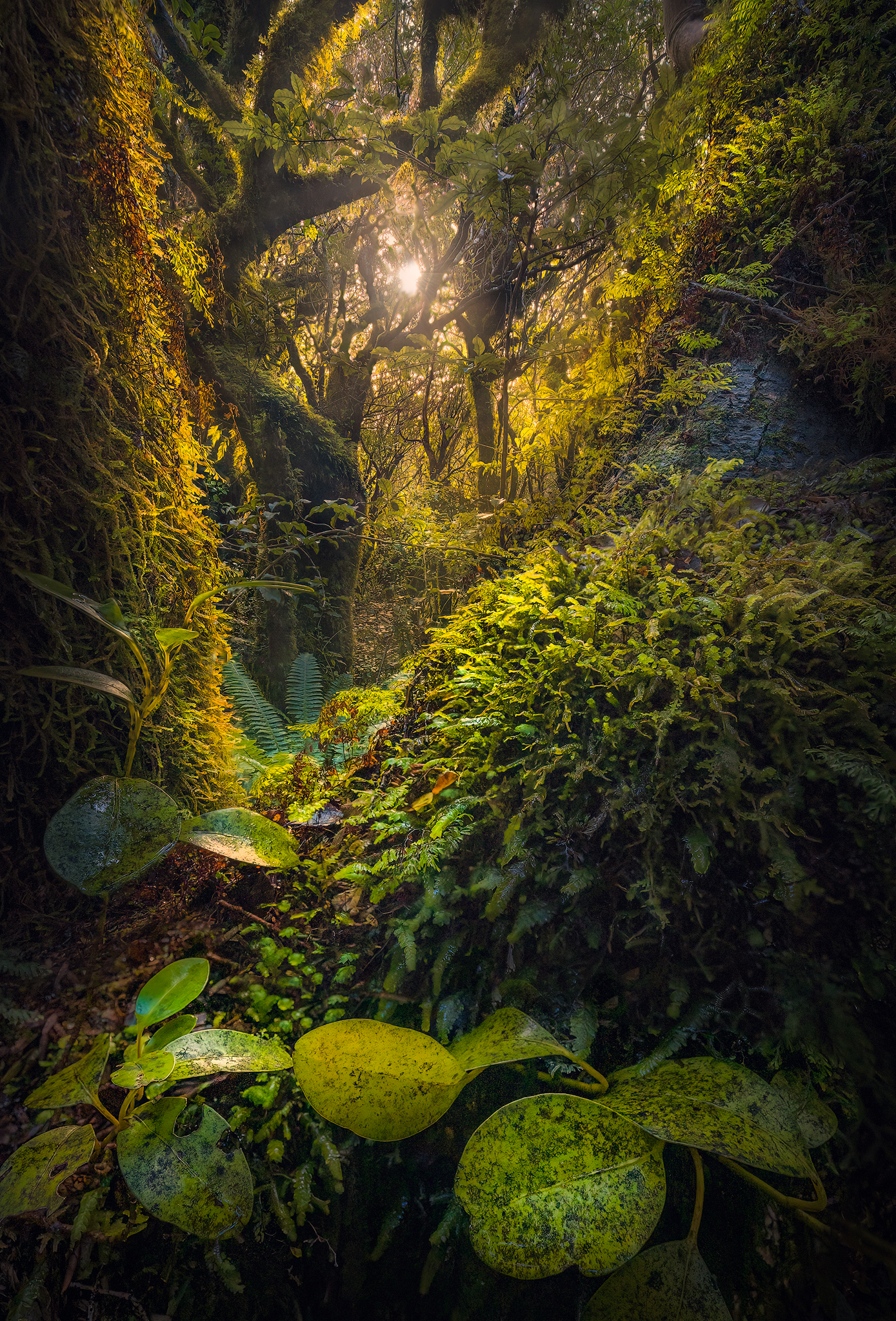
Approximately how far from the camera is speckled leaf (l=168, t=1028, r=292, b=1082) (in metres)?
0.83

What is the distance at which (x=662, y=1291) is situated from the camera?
689 millimetres

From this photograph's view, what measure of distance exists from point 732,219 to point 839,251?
611 millimetres

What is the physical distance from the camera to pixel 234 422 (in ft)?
16.7

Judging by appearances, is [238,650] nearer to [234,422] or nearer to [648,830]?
[234,422]

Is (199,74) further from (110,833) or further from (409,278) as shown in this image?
(110,833)

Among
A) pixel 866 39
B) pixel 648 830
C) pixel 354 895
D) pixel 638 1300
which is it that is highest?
pixel 866 39

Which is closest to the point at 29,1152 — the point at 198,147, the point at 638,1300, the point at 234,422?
the point at 638,1300

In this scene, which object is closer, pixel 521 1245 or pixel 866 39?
pixel 521 1245

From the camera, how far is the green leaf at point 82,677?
988mm

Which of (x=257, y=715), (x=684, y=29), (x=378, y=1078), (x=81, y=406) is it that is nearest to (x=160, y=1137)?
(x=378, y=1078)

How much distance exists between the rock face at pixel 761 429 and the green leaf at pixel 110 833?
2.37m

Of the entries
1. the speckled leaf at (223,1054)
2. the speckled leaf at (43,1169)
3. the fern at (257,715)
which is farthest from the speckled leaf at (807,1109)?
the fern at (257,715)

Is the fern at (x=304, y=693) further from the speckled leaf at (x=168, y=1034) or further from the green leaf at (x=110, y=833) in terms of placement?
the speckled leaf at (x=168, y=1034)

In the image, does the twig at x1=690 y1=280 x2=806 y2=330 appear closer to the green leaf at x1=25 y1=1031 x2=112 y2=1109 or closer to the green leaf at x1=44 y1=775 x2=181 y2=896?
the green leaf at x1=44 y1=775 x2=181 y2=896
